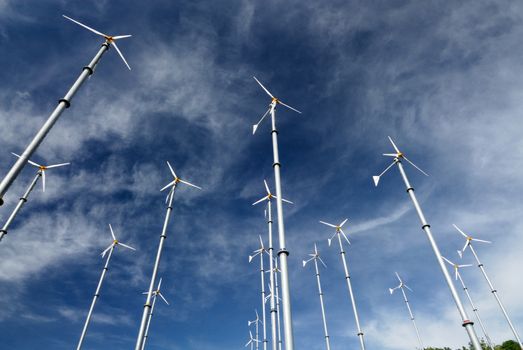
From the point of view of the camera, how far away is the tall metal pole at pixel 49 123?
1187cm

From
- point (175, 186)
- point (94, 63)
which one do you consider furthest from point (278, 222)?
point (175, 186)

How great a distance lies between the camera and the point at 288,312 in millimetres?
12727

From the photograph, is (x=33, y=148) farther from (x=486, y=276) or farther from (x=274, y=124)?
(x=486, y=276)

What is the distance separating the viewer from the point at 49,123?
14.4m

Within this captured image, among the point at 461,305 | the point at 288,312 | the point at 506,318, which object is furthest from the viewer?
the point at 506,318

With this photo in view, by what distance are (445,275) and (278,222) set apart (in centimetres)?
1120

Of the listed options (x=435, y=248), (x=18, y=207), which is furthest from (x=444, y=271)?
(x=18, y=207)

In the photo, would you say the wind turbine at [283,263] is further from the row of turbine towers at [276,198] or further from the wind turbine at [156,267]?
the wind turbine at [156,267]

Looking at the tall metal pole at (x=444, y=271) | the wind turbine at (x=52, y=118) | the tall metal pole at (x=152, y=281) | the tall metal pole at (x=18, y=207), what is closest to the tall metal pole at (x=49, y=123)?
the wind turbine at (x=52, y=118)

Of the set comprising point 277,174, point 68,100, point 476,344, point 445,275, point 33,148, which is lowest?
point 476,344

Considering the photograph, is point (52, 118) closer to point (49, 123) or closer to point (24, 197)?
point (49, 123)

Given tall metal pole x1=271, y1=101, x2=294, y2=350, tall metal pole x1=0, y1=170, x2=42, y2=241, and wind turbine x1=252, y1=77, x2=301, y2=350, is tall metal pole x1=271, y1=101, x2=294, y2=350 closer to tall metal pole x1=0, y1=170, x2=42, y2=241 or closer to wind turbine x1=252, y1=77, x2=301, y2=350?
wind turbine x1=252, y1=77, x2=301, y2=350

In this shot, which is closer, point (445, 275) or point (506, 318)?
point (445, 275)

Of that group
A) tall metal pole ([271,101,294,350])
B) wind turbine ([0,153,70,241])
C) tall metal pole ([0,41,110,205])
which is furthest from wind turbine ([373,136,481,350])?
wind turbine ([0,153,70,241])
